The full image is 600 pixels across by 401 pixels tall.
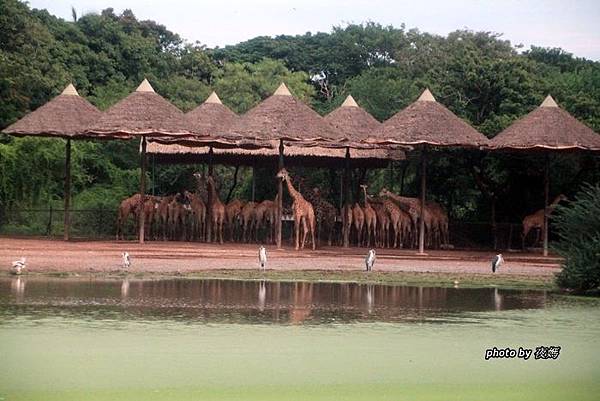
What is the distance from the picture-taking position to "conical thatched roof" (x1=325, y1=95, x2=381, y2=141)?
25708 millimetres

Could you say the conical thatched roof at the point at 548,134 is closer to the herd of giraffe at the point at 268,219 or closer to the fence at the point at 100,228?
the herd of giraffe at the point at 268,219

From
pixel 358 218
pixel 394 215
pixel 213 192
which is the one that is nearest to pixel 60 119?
pixel 213 192

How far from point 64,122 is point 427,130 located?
7775 millimetres

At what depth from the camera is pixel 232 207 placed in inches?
1032

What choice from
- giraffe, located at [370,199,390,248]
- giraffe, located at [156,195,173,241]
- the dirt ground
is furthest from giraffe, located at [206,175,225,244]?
giraffe, located at [370,199,390,248]

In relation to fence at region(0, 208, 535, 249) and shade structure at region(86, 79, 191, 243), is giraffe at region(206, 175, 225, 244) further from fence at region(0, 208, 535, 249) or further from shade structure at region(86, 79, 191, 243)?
shade structure at region(86, 79, 191, 243)

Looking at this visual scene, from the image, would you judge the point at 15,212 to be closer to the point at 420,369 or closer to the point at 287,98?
the point at 287,98

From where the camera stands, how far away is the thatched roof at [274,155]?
2736cm

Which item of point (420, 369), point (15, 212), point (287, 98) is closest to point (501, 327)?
point (420, 369)

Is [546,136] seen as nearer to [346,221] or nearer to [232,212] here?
[346,221]

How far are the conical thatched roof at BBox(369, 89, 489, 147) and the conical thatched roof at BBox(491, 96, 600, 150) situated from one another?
59 cm

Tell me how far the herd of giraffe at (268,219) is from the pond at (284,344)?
921 cm

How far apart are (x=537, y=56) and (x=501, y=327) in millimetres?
31625

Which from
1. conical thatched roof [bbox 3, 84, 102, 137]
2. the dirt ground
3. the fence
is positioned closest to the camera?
the dirt ground
